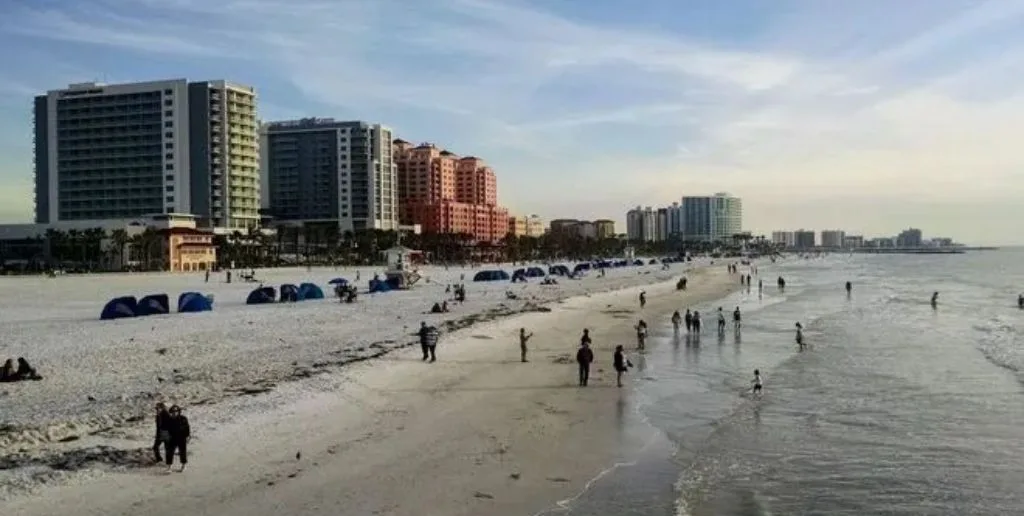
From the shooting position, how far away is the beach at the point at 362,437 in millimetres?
12172

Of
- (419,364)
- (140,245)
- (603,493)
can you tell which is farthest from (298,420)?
(140,245)

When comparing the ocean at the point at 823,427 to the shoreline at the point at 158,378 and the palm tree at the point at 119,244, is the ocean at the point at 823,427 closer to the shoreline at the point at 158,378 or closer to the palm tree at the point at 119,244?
the shoreline at the point at 158,378

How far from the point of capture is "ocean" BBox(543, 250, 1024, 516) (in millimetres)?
13305

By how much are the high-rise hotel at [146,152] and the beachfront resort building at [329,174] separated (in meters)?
31.9

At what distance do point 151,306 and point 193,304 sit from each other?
2311mm

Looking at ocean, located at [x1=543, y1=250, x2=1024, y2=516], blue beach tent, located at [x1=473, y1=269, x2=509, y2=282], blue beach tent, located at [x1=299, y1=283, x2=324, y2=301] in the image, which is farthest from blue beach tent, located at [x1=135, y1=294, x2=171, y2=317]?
blue beach tent, located at [x1=473, y1=269, x2=509, y2=282]

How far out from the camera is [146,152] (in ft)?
481

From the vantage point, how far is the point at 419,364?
2539 centimetres

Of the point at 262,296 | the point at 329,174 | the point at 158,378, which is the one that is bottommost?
the point at 158,378

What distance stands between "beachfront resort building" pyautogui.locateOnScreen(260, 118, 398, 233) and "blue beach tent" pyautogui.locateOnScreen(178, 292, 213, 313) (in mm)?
133322

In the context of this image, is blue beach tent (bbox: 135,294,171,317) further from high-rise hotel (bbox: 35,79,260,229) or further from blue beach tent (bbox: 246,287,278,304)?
high-rise hotel (bbox: 35,79,260,229)

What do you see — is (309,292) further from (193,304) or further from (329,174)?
(329,174)

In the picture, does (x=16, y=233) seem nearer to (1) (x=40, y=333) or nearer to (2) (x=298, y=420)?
(1) (x=40, y=333)

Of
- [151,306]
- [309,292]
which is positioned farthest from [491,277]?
[151,306]
